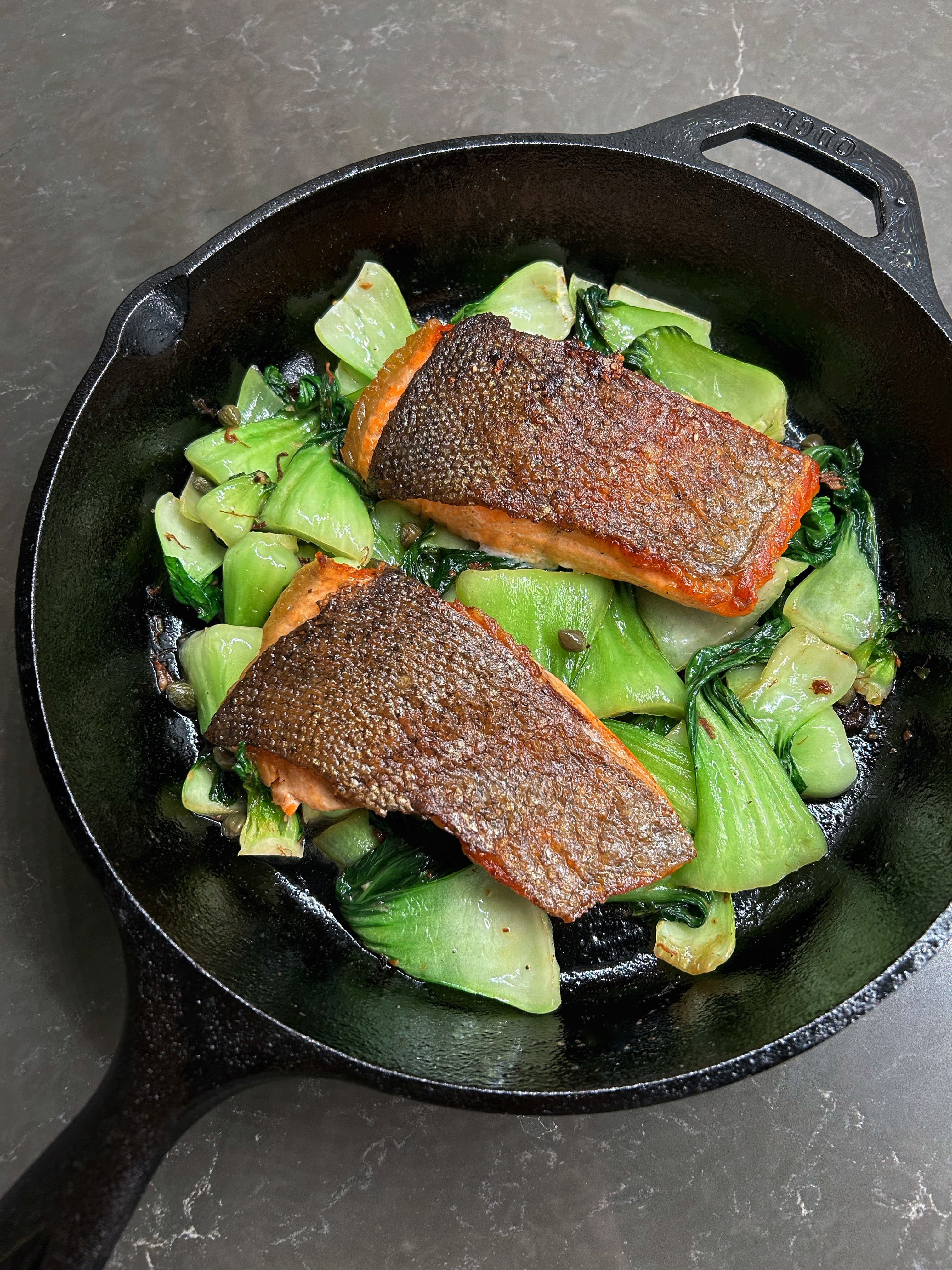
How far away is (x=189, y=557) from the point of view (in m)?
2.80

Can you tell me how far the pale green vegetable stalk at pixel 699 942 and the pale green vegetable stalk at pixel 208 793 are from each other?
127 cm

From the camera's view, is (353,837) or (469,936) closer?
(469,936)

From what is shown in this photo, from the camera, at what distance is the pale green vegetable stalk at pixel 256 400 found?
9.68ft

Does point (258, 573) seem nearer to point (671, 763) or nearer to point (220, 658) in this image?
point (220, 658)

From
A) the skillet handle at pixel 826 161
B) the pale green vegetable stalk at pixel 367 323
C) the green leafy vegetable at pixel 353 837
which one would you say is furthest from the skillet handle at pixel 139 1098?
the skillet handle at pixel 826 161

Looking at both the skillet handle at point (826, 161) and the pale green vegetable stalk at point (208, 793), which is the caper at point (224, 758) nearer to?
the pale green vegetable stalk at point (208, 793)

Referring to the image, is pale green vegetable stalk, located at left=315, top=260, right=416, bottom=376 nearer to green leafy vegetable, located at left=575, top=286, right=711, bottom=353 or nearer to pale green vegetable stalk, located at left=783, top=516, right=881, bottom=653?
green leafy vegetable, located at left=575, top=286, right=711, bottom=353

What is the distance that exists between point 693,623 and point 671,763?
0.43 meters

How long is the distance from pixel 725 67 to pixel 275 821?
134 inches

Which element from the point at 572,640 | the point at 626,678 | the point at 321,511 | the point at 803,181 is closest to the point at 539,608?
the point at 572,640

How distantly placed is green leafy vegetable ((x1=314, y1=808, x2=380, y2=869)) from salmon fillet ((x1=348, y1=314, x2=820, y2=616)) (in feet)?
3.01

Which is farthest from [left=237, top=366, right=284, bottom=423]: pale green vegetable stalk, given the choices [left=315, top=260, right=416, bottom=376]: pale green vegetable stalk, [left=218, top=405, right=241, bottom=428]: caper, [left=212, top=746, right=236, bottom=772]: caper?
[left=212, top=746, right=236, bottom=772]: caper

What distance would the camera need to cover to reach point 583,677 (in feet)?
8.77

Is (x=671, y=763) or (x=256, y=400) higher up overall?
(x=256, y=400)
